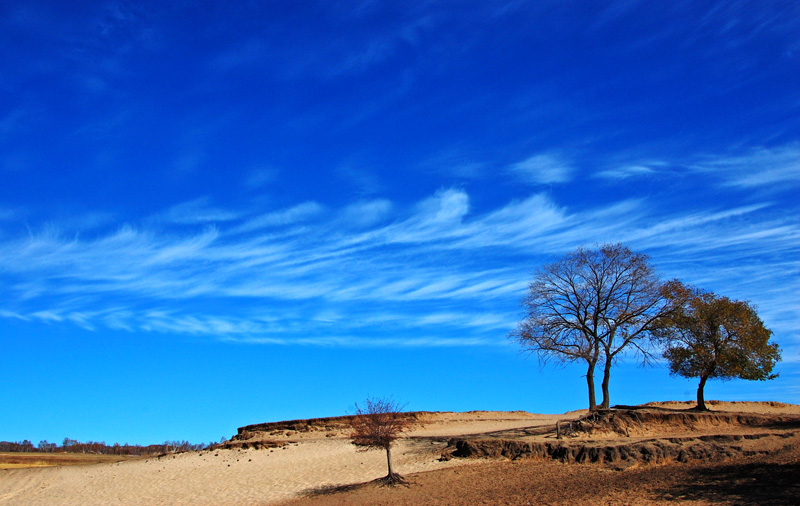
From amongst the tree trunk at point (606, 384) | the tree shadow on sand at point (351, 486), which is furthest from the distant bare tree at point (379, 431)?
the tree trunk at point (606, 384)

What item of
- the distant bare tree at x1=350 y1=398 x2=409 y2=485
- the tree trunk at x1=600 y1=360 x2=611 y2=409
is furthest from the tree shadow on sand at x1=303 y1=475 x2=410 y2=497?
the tree trunk at x1=600 y1=360 x2=611 y2=409

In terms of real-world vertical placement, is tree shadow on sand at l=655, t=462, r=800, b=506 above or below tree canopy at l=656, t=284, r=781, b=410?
below

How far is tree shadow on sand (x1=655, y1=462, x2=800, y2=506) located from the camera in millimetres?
17219

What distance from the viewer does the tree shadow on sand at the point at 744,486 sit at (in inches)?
678

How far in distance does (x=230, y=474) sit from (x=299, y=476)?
4.27 meters

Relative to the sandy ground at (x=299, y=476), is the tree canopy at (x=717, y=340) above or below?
above

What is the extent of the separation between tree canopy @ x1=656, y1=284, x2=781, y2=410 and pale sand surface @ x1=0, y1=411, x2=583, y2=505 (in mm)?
11629

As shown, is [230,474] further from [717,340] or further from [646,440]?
[717,340]

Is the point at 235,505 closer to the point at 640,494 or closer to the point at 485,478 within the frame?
the point at 485,478

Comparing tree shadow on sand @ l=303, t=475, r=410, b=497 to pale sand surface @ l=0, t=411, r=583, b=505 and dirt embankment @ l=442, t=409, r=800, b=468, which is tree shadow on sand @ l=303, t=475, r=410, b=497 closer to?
pale sand surface @ l=0, t=411, r=583, b=505

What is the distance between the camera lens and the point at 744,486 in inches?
731

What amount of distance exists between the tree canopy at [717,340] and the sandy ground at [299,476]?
11.6 m

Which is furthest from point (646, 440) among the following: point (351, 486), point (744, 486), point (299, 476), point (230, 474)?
point (230, 474)

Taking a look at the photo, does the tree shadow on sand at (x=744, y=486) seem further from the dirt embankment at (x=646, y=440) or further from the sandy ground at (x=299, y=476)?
the dirt embankment at (x=646, y=440)
